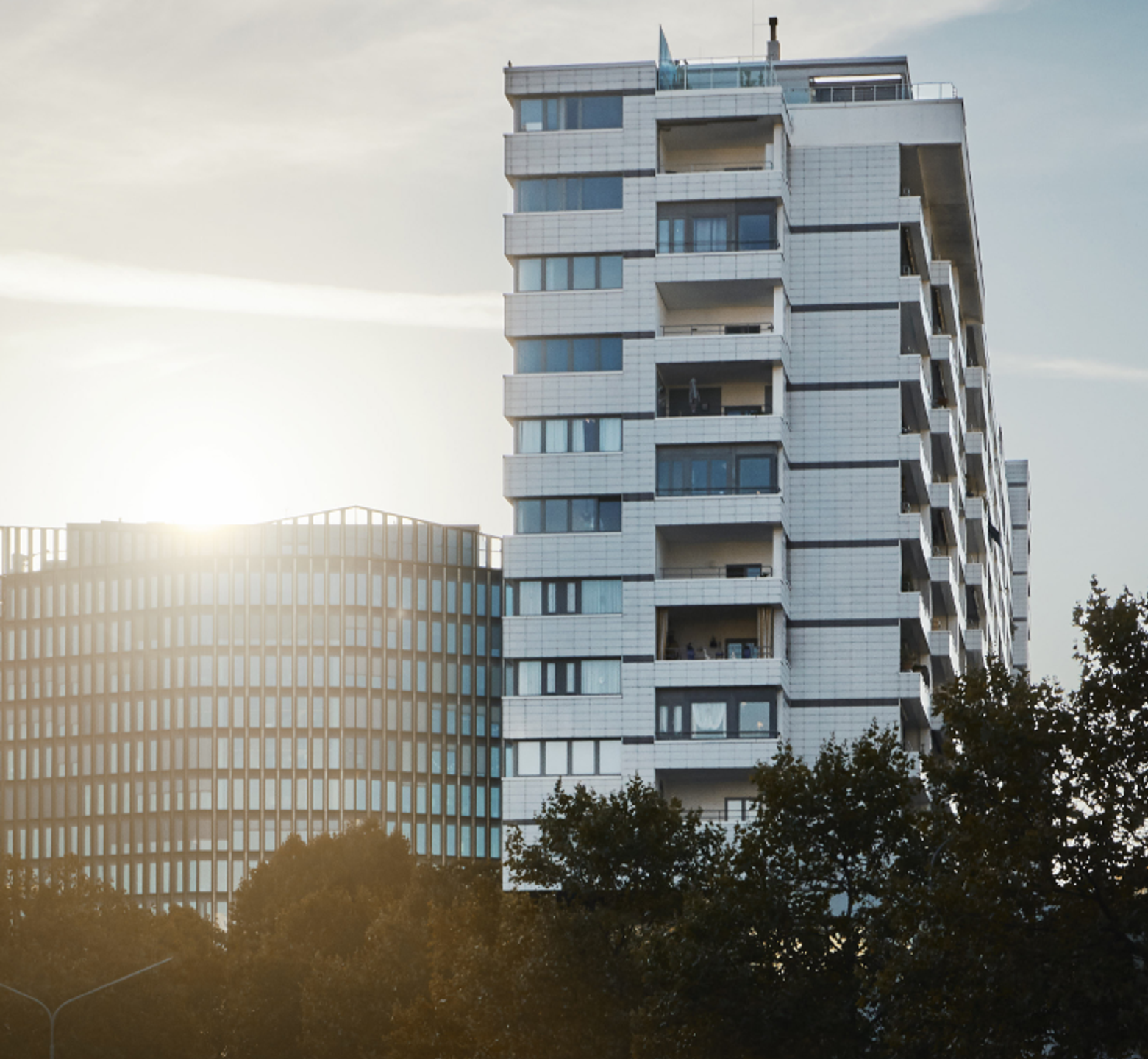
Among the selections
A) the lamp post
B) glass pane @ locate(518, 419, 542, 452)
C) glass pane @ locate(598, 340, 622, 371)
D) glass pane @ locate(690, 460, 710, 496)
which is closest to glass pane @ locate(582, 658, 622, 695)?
glass pane @ locate(690, 460, 710, 496)

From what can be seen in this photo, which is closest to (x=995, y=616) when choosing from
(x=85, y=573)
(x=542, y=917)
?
(x=542, y=917)

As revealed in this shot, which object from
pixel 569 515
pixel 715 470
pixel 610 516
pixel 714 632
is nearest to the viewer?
pixel 715 470

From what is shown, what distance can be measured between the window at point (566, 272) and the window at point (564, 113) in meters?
5.53

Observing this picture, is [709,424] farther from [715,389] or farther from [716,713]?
[716,713]

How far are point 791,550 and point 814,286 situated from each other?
1112 cm

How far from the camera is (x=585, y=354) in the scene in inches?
3337

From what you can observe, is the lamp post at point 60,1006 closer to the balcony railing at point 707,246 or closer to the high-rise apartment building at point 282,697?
the balcony railing at point 707,246

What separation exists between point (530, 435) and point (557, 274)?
22.2 ft

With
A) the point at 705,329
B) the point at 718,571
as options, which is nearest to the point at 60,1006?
the point at 718,571

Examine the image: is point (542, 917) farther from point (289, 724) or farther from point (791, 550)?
point (289, 724)

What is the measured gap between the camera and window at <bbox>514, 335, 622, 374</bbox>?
277 feet

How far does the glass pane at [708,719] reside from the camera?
81438 mm

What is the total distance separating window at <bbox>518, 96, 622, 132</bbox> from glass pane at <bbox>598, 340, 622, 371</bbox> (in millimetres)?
9117

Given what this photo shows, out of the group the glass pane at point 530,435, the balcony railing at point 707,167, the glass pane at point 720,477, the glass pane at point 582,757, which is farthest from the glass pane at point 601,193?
the glass pane at point 582,757
